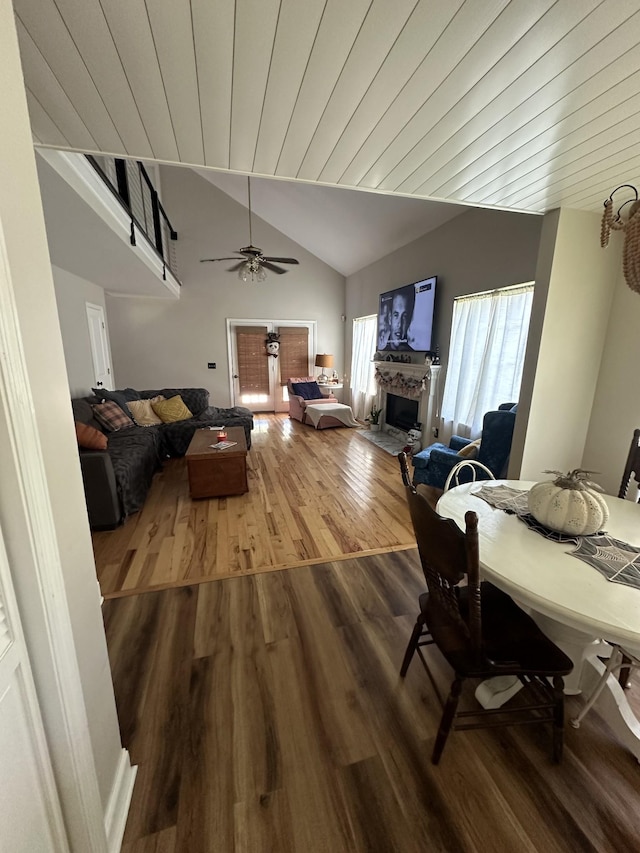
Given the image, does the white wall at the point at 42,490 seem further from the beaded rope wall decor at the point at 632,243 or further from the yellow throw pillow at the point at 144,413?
the yellow throw pillow at the point at 144,413

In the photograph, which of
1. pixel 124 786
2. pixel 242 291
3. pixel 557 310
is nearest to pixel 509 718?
pixel 124 786

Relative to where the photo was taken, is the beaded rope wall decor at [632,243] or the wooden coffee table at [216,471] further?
the wooden coffee table at [216,471]

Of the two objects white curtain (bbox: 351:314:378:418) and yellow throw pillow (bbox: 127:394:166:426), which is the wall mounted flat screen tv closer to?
white curtain (bbox: 351:314:378:418)

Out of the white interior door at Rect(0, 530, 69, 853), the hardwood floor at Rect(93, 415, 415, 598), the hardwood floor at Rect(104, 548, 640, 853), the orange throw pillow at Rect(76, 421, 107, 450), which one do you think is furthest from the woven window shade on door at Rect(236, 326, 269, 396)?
the white interior door at Rect(0, 530, 69, 853)

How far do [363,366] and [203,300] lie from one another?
341cm

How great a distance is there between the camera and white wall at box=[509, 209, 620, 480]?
2.25 m

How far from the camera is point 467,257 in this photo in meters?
3.65

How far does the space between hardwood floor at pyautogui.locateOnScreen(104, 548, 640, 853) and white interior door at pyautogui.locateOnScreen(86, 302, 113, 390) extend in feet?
14.1

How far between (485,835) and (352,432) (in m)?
5.04

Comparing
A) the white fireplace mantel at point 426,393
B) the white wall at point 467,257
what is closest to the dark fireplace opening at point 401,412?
the white fireplace mantel at point 426,393

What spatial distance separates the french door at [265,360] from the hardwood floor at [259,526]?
10.2 feet

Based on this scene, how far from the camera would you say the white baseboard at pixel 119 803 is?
98cm

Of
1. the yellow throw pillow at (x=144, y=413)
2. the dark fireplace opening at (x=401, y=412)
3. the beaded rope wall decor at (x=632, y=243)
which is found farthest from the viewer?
the dark fireplace opening at (x=401, y=412)

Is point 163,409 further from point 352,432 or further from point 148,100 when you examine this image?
point 148,100
